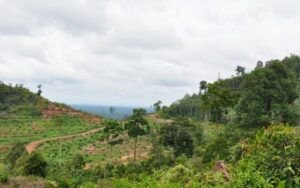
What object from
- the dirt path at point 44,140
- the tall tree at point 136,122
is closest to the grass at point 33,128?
the dirt path at point 44,140

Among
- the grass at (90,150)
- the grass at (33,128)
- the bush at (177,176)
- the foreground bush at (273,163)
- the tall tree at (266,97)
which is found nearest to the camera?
the foreground bush at (273,163)

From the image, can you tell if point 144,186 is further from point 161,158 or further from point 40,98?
point 40,98

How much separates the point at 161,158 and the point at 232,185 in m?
14.7

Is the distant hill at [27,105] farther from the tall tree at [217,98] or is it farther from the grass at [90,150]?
the tall tree at [217,98]

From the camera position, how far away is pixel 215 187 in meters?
10.1

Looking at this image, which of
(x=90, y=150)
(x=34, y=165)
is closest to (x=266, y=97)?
(x=34, y=165)

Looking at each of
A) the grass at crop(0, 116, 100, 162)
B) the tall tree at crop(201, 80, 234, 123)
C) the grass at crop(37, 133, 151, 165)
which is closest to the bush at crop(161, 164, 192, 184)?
the tall tree at crop(201, 80, 234, 123)

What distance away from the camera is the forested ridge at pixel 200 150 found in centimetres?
905

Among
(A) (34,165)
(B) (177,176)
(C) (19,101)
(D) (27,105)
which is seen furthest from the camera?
(C) (19,101)

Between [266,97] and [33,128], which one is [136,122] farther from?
[33,128]

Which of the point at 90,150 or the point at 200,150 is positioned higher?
the point at 200,150

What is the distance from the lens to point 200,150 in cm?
2594

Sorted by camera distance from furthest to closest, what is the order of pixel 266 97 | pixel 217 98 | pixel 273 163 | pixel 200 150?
pixel 217 98
pixel 200 150
pixel 266 97
pixel 273 163

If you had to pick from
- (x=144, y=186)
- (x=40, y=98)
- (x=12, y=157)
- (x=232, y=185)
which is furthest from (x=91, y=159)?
(x=40, y=98)
